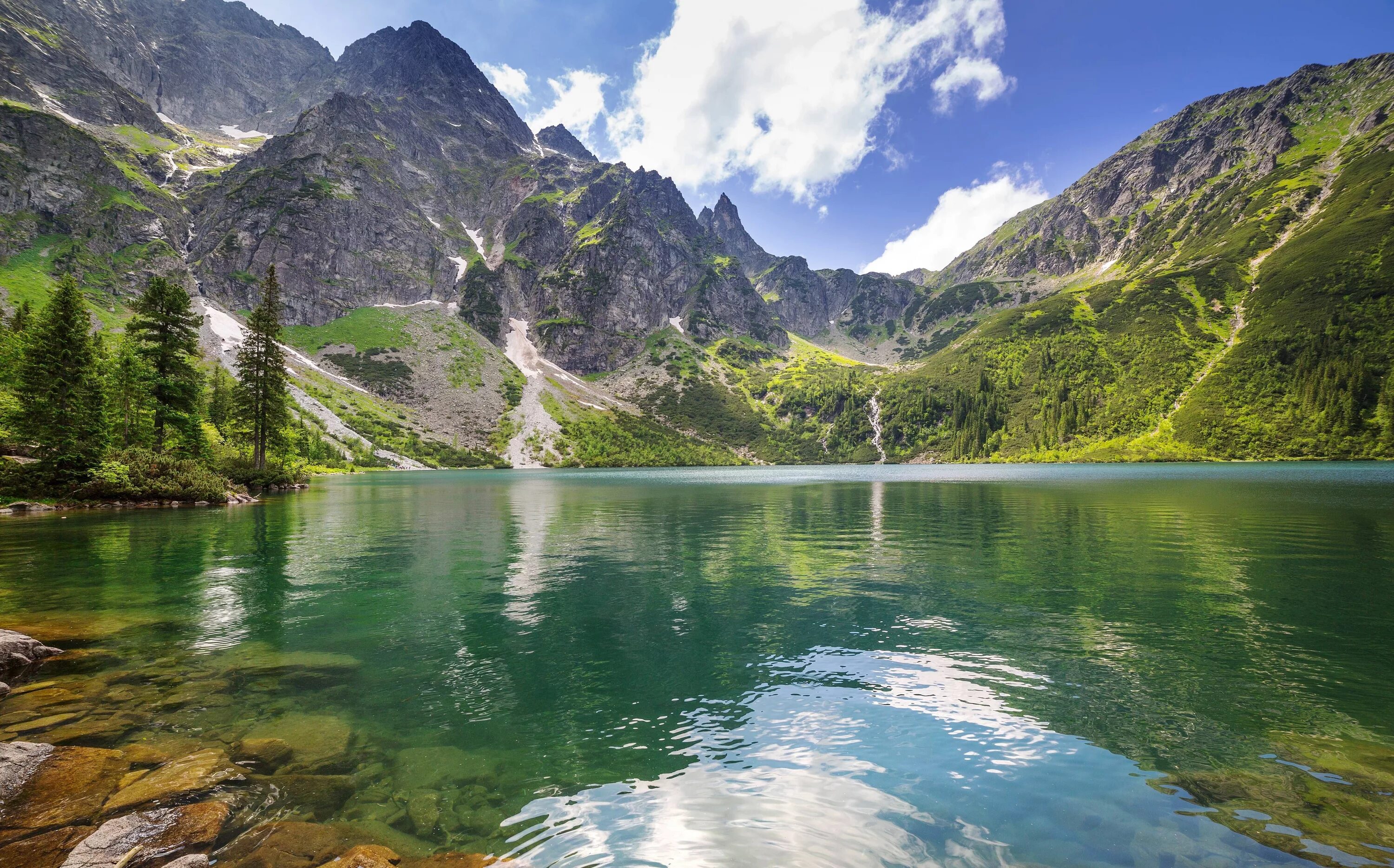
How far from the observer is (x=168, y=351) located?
66.3 meters

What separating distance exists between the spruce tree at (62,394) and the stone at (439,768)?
6732cm

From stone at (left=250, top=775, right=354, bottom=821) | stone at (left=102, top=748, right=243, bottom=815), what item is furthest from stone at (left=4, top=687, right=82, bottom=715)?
stone at (left=250, top=775, right=354, bottom=821)

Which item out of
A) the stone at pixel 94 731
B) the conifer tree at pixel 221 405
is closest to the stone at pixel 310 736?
the stone at pixel 94 731

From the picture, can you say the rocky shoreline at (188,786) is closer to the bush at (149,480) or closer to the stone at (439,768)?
the stone at (439,768)

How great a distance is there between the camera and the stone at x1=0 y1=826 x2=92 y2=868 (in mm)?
7312

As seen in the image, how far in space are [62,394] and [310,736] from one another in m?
66.7

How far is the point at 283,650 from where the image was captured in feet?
59.2

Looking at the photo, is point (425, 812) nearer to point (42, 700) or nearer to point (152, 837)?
point (152, 837)

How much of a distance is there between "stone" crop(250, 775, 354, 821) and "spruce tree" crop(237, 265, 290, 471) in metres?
92.0

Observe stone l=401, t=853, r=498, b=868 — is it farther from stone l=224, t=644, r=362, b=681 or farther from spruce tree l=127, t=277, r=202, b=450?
spruce tree l=127, t=277, r=202, b=450

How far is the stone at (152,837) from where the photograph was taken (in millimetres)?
7414

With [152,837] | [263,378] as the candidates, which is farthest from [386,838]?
[263,378]

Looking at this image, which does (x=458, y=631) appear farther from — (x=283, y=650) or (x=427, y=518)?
(x=427, y=518)

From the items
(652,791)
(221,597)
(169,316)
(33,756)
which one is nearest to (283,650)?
(33,756)
